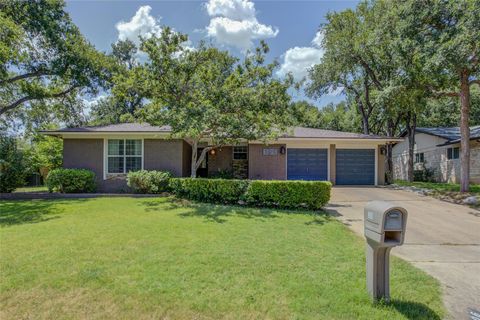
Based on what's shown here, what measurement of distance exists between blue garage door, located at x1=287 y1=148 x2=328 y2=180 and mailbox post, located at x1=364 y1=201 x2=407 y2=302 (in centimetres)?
1268

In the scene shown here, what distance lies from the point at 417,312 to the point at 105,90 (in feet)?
65.3

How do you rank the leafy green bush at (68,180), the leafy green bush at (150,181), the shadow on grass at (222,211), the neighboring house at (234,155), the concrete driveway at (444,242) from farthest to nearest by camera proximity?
the neighboring house at (234,155), the leafy green bush at (68,180), the leafy green bush at (150,181), the shadow on grass at (222,211), the concrete driveway at (444,242)

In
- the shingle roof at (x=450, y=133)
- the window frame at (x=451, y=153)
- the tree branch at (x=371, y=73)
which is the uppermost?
the tree branch at (x=371, y=73)

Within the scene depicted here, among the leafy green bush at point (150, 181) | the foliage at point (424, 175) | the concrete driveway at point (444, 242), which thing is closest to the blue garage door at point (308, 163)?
the concrete driveway at point (444, 242)

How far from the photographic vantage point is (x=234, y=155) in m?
16.4

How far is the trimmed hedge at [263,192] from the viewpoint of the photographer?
8727mm

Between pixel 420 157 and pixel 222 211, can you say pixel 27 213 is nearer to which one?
pixel 222 211

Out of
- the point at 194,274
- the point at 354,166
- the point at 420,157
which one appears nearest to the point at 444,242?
the point at 194,274

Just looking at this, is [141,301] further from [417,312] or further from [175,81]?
[175,81]

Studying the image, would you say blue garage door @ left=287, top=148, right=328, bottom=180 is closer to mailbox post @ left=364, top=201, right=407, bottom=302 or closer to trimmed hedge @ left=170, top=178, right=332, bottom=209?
trimmed hedge @ left=170, top=178, right=332, bottom=209

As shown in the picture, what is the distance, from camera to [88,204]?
9.55 metres

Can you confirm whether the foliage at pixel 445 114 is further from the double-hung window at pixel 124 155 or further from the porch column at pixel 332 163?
the double-hung window at pixel 124 155

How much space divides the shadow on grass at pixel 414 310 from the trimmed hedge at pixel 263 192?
564 cm

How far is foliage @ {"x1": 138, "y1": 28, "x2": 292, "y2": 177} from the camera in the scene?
1015 cm
